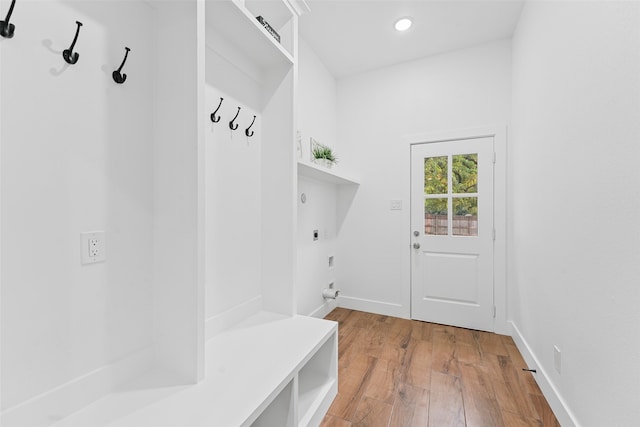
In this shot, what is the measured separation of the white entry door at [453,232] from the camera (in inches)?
106

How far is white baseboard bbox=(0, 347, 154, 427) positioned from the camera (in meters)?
0.77

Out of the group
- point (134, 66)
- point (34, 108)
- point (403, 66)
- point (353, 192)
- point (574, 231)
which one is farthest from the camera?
point (353, 192)

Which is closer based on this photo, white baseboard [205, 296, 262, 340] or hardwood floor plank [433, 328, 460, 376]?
white baseboard [205, 296, 262, 340]

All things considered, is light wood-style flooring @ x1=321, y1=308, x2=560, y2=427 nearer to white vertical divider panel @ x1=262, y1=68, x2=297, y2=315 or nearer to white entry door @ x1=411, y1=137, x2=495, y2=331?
white entry door @ x1=411, y1=137, x2=495, y2=331

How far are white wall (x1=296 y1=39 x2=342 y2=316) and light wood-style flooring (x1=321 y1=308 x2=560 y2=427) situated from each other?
1.63 feet

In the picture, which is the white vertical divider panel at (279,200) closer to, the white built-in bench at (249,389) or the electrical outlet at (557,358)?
the white built-in bench at (249,389)

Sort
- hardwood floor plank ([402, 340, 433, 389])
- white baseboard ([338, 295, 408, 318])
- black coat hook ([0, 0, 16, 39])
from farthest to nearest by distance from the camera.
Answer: white baseboard ([338, 295, 408, 318])
hardwood floor plank ([402, 340, 433, 389])
black coat hook ([0, 0, 16, 39])

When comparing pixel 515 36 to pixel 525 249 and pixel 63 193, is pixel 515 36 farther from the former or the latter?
pixel 63 193

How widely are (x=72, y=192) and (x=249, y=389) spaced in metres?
0.88

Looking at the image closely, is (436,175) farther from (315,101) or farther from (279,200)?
(279,200)

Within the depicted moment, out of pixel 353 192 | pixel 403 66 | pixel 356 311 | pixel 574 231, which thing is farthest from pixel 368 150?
pixel 574 231

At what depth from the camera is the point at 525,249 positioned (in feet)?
7.19

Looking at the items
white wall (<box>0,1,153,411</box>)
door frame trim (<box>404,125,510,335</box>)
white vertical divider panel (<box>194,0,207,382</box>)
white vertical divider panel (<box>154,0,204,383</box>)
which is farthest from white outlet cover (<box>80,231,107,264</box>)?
door frame trim (<box>404,125,510,335</box>)

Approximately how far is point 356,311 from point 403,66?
8.90ft
